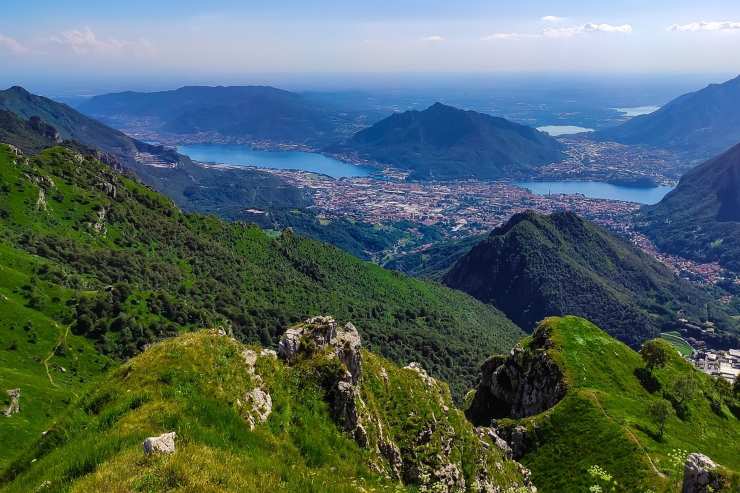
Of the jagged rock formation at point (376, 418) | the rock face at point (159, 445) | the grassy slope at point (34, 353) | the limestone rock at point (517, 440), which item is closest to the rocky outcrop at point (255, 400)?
the jagged rock formation at point (376, 418)

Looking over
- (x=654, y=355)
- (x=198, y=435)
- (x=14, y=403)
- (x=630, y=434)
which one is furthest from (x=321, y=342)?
(x=654, y=355)

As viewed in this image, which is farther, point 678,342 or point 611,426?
point 678,342

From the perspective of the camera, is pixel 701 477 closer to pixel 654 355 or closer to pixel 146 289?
pixel 654 355

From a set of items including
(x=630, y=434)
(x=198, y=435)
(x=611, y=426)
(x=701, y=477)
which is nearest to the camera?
(x=198, y=435)

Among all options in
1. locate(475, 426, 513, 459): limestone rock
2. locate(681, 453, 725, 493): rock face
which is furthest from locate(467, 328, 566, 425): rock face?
locate(681, 453, 725, 493): rock face

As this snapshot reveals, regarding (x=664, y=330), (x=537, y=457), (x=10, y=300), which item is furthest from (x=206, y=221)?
(x=664, y=330)

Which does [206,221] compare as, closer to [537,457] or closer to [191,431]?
[537,457]

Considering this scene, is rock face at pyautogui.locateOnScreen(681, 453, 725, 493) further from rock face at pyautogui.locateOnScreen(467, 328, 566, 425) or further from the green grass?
the green grass
